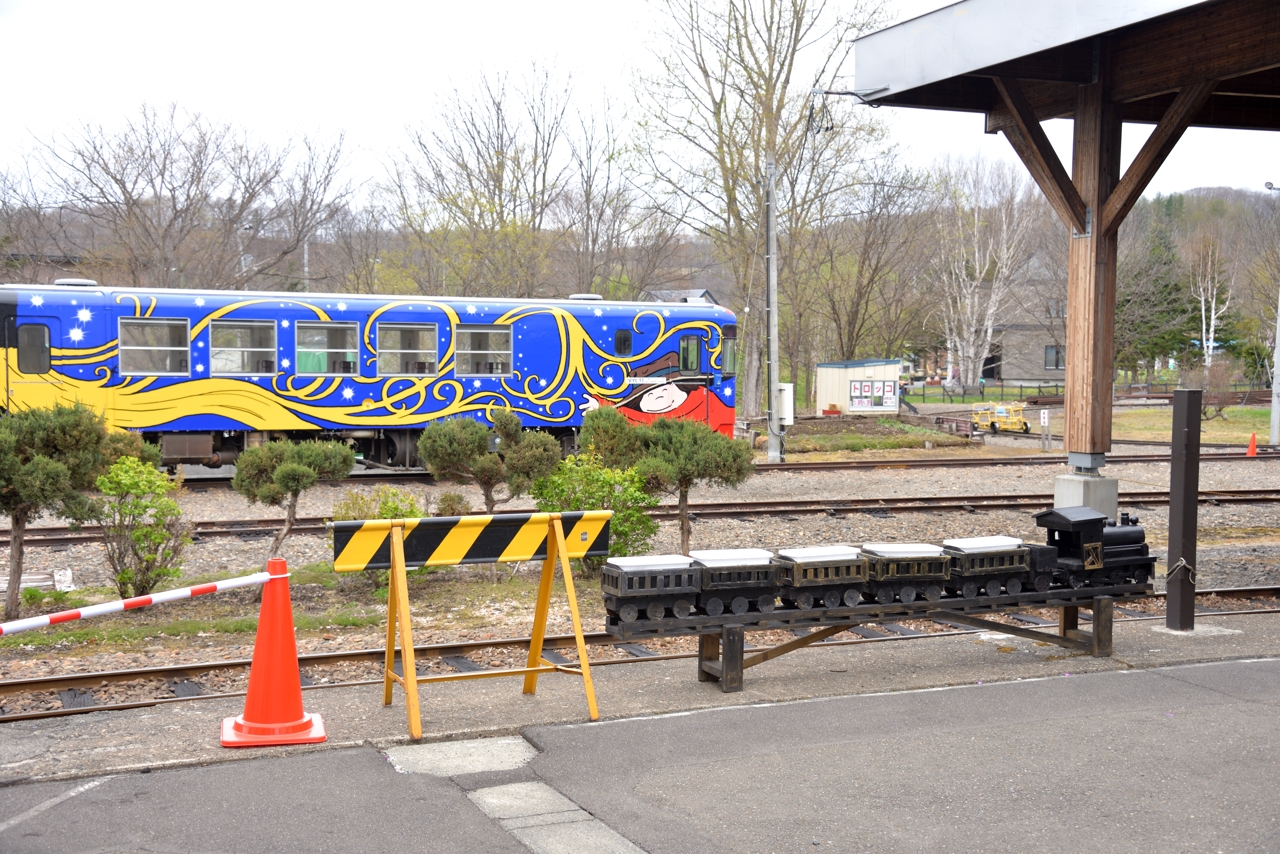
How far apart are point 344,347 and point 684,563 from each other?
13020 mm

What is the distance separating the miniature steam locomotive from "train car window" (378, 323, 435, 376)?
12175 mm

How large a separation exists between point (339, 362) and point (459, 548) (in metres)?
12.8

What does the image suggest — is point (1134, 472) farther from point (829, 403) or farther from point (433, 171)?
point (433, 171)

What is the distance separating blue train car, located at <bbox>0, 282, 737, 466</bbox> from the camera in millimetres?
17109

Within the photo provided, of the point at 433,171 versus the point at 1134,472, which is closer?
the point at 1134,472

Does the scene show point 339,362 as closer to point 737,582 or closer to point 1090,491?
point 1090,491

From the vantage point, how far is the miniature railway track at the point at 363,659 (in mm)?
6793

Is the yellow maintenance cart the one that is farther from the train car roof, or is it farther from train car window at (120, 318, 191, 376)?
train car window at (120, 318, 191, 376)

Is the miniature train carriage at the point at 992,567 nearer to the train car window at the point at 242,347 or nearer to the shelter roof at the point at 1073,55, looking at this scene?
the shelter roof at the point at 1073,55

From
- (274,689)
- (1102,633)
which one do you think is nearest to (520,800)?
(274,689)

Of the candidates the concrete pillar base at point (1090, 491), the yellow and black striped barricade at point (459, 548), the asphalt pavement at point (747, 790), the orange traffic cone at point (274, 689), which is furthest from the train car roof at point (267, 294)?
the asphalt pavement at point (747, 790)

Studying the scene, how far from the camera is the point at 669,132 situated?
34.0 m

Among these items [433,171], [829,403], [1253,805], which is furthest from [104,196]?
[1253,805]

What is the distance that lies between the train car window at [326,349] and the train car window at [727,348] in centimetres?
687
